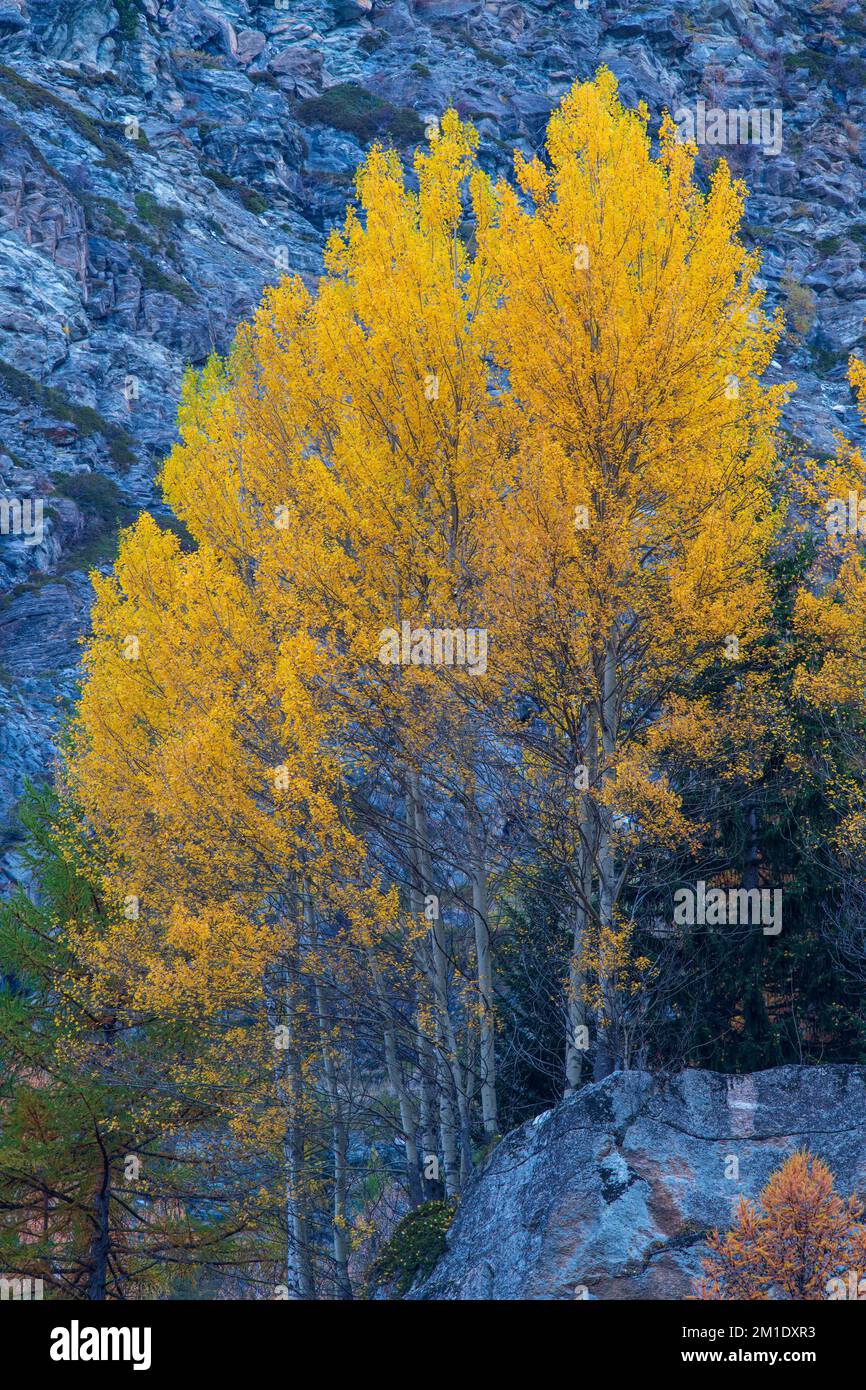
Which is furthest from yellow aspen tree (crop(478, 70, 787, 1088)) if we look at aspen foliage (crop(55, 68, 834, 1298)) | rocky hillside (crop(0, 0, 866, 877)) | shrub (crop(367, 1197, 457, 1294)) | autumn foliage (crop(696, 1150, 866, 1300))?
rocky hillside (crop(0, 0, 866, 877))

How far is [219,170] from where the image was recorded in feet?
178

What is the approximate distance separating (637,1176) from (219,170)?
5760 cm

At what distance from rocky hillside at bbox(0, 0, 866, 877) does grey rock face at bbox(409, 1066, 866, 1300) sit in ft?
56.8

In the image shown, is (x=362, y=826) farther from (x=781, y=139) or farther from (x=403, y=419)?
(x=781, y=139)

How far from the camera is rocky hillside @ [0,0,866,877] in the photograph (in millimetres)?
32438

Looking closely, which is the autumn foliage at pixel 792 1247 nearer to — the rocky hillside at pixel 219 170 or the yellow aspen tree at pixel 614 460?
the yellow aspen tree at pixel 614 460

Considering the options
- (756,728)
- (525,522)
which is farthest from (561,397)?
(756,728)

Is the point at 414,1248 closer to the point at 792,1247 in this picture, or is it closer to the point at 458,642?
the point at 792,1247

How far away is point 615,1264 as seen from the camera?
20.7ft

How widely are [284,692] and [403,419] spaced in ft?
9.06

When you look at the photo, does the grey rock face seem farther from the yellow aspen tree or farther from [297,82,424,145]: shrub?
[297,82,424,145]: shrub

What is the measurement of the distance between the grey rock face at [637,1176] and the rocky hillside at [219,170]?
17.3 m

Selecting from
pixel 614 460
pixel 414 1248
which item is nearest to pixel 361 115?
pixel 614 460

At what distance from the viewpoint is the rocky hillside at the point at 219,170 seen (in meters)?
32.4
